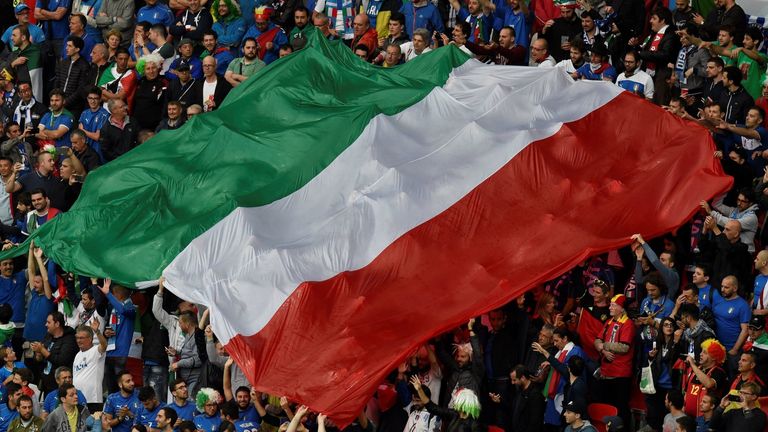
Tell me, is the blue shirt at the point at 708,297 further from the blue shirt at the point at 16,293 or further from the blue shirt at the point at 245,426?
the blue shirt at the point at 16,293

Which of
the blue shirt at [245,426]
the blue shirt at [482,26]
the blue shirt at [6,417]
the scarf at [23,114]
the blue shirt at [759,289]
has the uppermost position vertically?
the blue shirt at [759,289]

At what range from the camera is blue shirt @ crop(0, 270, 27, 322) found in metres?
21.4

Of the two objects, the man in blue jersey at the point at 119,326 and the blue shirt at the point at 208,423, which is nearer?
the blue shirt at the point at 208,423

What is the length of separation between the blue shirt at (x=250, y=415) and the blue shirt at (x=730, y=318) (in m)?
4.78

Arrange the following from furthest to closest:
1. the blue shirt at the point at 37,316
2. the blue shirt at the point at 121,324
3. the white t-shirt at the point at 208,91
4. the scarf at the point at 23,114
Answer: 1. the scarf at the point at 23,114
2. the white t-shirt at the point at 208,91
3. the blue shirt at the point at 37,316
4. the blue shirt at the point at 121,324

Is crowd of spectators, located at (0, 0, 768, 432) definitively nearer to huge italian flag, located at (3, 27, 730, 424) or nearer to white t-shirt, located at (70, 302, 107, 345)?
white t-shirt, located at (70, 302, 107, 345)

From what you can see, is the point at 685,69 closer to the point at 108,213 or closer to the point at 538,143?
the point at 538,143

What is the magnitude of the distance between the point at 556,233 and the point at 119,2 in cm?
997

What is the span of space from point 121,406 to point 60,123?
246 inches

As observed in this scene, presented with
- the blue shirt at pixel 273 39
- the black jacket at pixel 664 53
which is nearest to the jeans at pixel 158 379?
the blue shirt at pixel 273 39

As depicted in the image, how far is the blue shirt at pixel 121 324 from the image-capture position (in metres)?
20.0

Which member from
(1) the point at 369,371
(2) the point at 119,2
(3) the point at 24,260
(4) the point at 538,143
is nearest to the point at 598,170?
(4) the point at 538,143

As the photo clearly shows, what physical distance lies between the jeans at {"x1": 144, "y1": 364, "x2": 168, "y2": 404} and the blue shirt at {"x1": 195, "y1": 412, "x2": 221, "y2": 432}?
193cm

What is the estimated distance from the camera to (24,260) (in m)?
21.7
